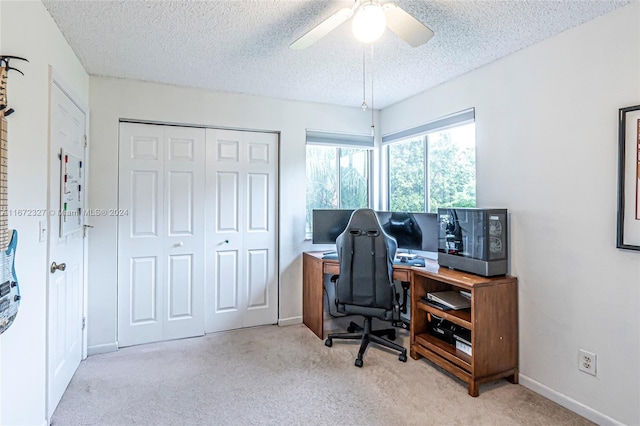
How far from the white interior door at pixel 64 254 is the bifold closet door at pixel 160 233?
0.36 metres

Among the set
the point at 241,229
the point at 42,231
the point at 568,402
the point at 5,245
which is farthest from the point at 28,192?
the point at 568,402

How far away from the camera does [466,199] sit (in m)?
3.03

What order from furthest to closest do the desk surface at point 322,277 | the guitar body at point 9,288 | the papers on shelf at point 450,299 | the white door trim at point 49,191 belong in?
the papers on shelf at point 450,299, the desk surface at point 322,277, the white door trim at point 49,191, the guitar body at point 9,288

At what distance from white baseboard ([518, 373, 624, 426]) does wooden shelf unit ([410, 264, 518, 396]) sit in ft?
0.28

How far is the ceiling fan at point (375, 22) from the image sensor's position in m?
1.58

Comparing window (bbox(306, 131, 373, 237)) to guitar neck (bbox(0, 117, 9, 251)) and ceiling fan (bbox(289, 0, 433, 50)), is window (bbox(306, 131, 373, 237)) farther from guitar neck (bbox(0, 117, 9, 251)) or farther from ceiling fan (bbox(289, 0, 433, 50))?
guitar neck (bbox(0, 117, 9, 251))

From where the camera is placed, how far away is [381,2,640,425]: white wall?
1.91 meters

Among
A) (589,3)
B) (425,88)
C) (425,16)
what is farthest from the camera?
(425,88)

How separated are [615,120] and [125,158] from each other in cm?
356

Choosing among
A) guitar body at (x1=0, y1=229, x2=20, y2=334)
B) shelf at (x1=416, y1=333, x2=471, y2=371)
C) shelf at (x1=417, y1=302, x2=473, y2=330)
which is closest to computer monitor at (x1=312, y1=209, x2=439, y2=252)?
shelf at (x1=417, y1=302, x2=473, y2=330)

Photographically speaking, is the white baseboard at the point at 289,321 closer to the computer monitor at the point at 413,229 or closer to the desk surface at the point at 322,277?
the desk surface at the point at 322,277

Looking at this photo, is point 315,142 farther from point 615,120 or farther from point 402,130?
point 615,120

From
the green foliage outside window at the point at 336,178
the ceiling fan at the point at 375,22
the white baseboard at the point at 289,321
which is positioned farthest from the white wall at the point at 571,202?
the white baseboard at the point at 289,321

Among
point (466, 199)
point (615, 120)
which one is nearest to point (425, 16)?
point (615, 120)
